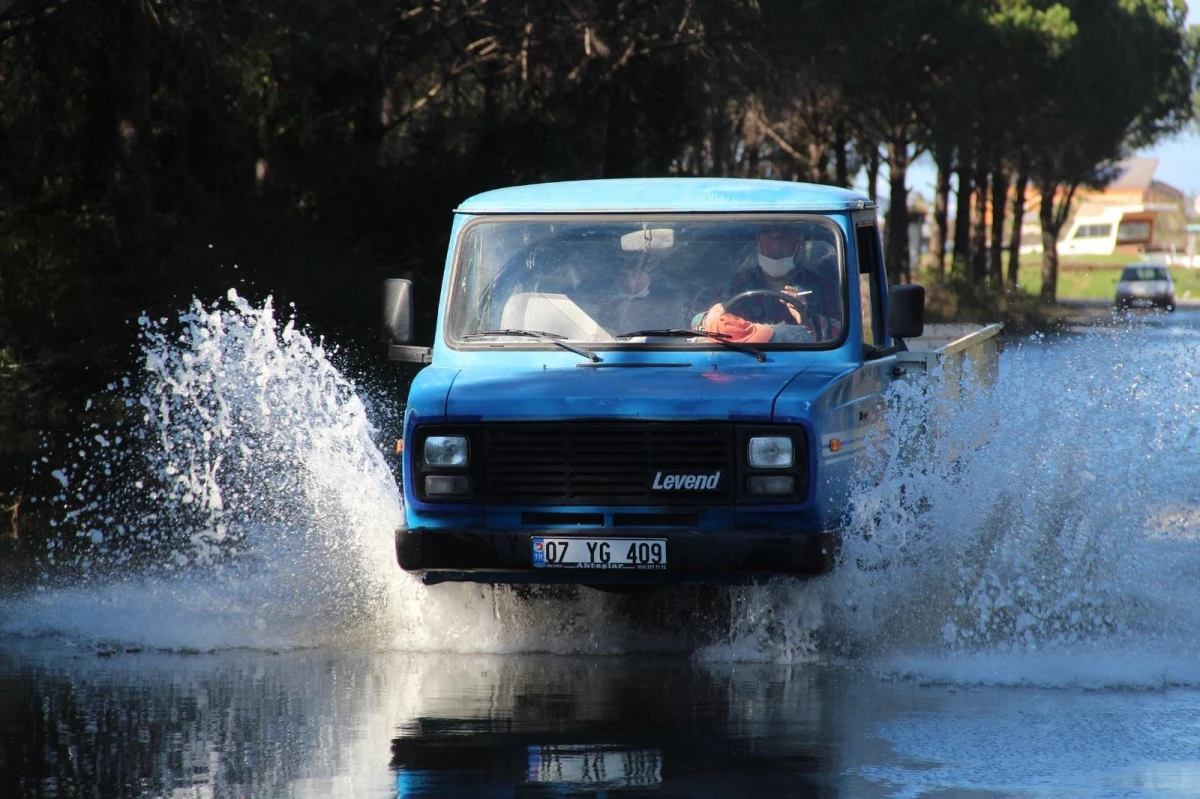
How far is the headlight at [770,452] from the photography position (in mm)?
9094

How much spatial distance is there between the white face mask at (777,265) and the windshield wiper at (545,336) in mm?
1024

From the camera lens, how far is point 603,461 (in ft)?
30.3

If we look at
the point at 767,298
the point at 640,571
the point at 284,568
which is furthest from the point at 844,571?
the point at 284,568

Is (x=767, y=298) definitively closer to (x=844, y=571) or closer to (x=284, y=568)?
(x=844, y=571)

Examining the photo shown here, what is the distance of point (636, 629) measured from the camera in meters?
10.3

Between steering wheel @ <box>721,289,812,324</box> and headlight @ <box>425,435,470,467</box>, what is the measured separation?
167cm

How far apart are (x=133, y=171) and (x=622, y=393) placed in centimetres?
1191

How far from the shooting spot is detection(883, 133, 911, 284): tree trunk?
51812 mm

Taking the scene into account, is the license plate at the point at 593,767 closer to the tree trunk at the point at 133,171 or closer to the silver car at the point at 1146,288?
the tree trunk at the point at 133,171

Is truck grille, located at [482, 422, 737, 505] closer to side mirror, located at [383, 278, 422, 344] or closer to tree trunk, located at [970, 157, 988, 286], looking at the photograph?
side mirror, located at [383, 278, 422, 344]

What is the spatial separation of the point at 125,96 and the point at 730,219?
11.2m

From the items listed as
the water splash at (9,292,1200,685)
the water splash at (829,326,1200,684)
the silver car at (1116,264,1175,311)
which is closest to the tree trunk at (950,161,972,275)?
the silver car at (1116,264,1175,311)

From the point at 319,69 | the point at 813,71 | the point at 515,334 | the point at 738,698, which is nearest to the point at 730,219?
the point at 515,334

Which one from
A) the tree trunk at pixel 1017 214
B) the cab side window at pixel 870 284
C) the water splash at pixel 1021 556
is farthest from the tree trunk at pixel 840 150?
the cab side window at pixel 870 284
